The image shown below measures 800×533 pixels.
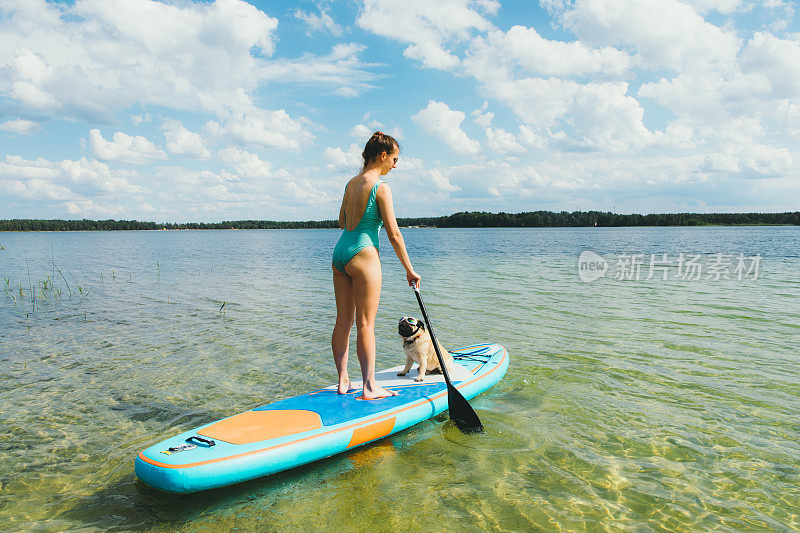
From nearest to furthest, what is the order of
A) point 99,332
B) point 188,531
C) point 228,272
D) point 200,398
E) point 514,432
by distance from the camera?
1. point 188,531
2. point 514,432
3. point 200,398
4. point 99,332
5. point 228,272

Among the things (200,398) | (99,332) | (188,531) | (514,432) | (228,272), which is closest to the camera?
(188,531)

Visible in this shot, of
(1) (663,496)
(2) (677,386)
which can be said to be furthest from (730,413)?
(1) (663,496)

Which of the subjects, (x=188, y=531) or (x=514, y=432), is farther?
(x=514, y=432)

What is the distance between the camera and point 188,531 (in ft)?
11.5

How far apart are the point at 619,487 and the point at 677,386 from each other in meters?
3.02

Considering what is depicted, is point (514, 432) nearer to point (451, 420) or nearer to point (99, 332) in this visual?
point (451, 420)

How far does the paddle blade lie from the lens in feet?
17.0

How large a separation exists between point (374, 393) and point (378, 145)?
2.70 metres

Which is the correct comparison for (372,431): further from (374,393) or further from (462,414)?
(462,414)

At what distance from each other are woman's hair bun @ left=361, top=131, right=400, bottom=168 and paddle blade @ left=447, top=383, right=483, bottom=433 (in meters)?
2.66

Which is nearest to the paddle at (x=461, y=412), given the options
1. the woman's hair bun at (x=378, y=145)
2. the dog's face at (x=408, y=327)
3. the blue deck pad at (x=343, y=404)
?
the blue deck pad at (x=343, y=404)

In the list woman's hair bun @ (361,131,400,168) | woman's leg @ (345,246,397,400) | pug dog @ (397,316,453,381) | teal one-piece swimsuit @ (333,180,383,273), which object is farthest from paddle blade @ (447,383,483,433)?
woman's hair bun @ (361,131,400,168)

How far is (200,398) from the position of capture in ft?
20.4

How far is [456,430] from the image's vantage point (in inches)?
207
